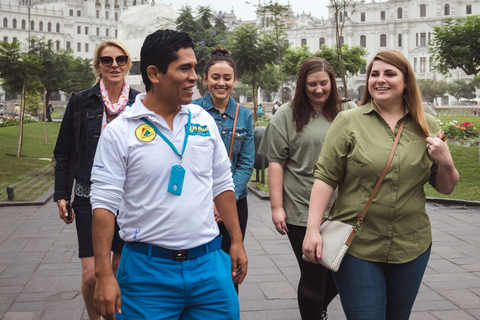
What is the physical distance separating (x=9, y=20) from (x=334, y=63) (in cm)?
6775

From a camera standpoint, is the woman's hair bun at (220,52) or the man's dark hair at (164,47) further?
the woman's hair bun at (220,52)

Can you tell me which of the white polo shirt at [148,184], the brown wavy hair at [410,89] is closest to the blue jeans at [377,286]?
the brown wavy hair at [410,89]

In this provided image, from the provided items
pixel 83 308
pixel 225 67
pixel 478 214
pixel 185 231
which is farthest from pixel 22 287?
pixel 478 214

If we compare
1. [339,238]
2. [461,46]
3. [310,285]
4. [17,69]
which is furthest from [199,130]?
[461,46]

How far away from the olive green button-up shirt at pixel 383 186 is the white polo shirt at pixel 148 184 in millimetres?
712

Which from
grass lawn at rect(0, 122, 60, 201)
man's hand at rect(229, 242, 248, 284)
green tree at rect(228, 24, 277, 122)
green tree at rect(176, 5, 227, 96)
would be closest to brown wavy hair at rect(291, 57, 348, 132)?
man's hand at rect(229, 242, 248, 284)

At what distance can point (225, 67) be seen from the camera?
12.9 feet

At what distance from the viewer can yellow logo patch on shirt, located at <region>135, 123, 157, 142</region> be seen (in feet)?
7.36

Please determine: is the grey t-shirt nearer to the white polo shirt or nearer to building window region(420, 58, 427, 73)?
the white polo shirt

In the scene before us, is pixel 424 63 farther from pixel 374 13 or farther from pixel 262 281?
pixel 262 281

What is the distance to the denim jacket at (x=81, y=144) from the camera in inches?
140

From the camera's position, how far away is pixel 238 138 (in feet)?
13.2

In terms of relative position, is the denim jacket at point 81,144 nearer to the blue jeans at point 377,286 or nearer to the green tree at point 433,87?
the blue jeans at point 377,286

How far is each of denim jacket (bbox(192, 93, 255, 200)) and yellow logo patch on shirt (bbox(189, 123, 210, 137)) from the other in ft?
4.92
